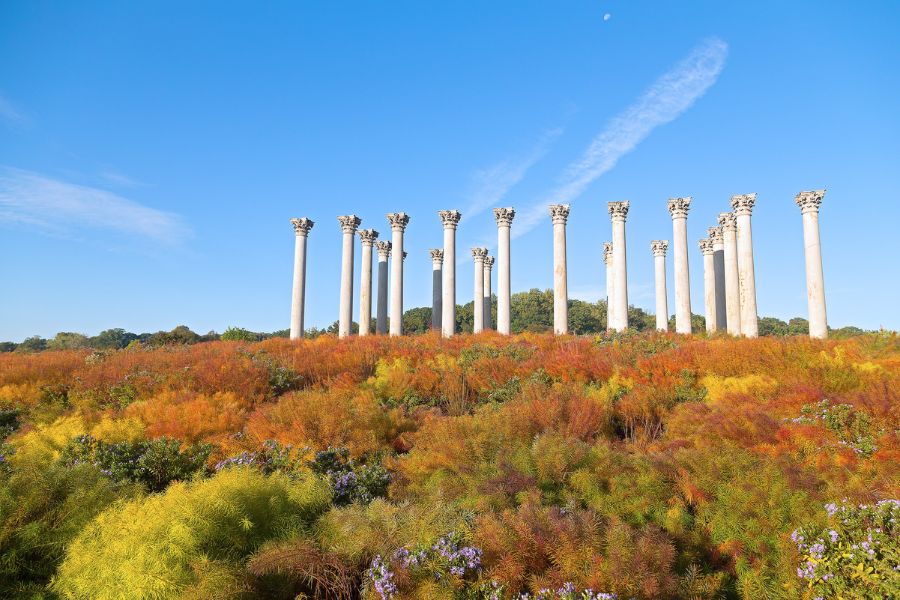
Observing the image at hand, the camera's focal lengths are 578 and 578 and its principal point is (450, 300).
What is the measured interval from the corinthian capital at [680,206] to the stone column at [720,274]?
18.4ft

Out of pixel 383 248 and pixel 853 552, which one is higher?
pixel 383 248

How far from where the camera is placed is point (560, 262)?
36688 millimetres

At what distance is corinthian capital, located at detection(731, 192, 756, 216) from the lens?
34.1 metres

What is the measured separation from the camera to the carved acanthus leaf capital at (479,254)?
4575 centimetres

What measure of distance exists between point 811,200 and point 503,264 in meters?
17.7

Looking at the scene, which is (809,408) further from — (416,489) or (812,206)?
(812,206)

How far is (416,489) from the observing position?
8.77 m

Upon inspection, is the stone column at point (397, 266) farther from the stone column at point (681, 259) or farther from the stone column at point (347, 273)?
the stone column at point (681, 259)

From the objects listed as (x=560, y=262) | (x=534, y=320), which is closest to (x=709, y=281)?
(x=560, y=262)

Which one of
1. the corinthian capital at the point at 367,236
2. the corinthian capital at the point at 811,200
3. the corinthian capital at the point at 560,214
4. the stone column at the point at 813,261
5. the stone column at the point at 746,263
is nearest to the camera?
the stone column at the point at 813,261

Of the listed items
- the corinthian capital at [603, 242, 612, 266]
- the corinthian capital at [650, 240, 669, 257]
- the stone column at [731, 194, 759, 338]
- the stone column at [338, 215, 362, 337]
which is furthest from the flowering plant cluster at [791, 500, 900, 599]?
the corinthian capital at [603, 242, 612, 266]

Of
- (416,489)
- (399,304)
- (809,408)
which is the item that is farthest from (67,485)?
(399,304)

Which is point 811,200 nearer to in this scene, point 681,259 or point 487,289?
point 681,259

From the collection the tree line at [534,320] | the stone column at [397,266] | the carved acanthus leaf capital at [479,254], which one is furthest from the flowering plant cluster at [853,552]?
the tree line at [534,320]
